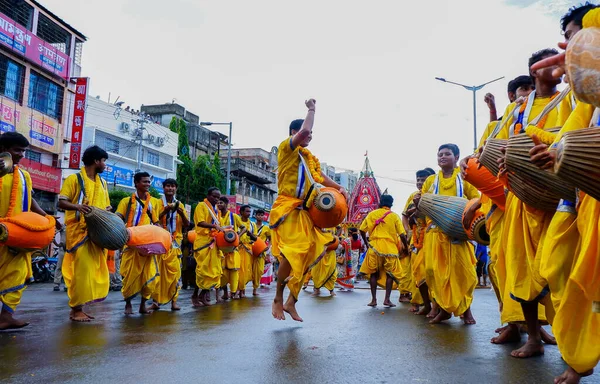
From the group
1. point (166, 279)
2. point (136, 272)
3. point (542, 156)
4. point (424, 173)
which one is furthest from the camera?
point (424, 173)

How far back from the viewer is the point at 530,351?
3773 mm

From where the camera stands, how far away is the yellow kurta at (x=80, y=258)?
19.5 ft

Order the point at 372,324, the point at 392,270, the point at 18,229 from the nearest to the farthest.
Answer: the point at 18,229 < the point at 372,324 < the point at 392,270

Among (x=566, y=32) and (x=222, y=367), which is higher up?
(x=566, y=32)

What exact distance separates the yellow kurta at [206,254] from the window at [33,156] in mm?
19750

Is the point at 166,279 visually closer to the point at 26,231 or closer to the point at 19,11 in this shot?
the point at 26,231

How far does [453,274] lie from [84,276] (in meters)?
4.12

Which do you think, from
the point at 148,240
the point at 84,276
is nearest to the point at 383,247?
the point at 148,240

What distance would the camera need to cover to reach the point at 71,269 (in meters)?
Result: 6.05

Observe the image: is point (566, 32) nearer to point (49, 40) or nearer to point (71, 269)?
point (71, 269)

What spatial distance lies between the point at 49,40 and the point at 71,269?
2609 centimetres

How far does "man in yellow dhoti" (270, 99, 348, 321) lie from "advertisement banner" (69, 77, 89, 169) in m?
22.9

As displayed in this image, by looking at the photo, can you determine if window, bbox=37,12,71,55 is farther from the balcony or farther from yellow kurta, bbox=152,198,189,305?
the balcony

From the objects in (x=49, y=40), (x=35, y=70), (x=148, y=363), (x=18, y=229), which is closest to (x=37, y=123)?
(x=35, y=70)
